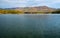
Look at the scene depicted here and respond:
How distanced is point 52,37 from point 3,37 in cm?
392

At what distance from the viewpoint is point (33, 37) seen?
12883 mm

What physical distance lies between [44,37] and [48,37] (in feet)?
1.05

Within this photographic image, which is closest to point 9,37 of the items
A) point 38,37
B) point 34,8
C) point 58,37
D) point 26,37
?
point 26,37

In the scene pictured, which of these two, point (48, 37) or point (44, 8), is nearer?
point (48, 37)

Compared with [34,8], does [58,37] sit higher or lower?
lower

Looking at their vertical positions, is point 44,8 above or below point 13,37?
above

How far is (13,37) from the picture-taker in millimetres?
12594

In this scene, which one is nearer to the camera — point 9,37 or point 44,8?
point 9,37

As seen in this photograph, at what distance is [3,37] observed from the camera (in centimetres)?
1269

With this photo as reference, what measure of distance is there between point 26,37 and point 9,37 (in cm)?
135

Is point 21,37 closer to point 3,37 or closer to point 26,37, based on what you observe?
point 26,37

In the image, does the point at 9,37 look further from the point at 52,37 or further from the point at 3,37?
the point at 52,37

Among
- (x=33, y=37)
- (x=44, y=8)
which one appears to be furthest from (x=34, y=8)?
(x=33, y=37)

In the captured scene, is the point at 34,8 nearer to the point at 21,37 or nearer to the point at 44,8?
the point at 44,8
